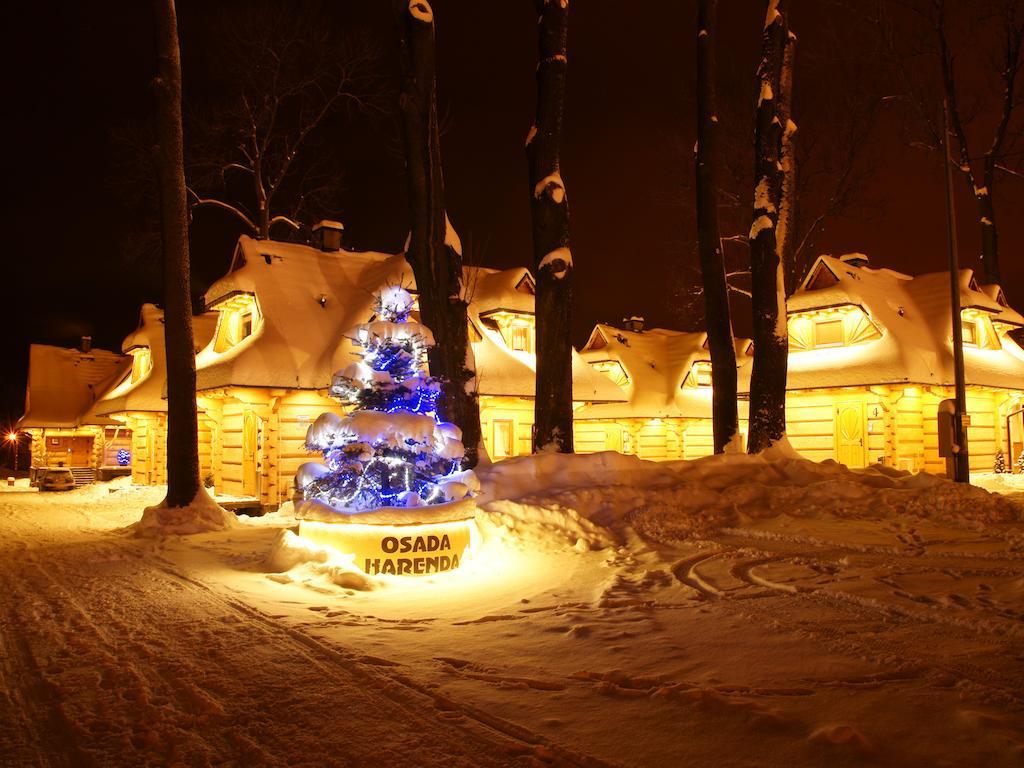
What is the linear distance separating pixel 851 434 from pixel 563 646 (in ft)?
74.0

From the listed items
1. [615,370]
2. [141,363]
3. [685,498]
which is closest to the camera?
[685,498]

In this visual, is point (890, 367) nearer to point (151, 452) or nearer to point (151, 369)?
point (151, 452)

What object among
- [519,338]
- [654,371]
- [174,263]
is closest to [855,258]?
[654,371]

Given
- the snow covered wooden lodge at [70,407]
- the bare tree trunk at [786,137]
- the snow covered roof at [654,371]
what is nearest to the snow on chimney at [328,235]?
the snow covered roof at [654,371]

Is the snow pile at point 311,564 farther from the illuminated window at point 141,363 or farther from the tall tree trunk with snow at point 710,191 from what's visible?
the illuminated window at point 141,363

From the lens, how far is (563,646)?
18.2ft

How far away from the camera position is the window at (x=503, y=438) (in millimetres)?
23172

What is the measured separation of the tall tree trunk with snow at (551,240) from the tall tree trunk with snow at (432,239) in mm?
1299

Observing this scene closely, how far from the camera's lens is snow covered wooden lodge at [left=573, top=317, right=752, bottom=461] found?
32.0m

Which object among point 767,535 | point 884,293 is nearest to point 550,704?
point 767,535

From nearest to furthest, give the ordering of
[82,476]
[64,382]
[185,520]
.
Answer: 1. [185,520]
2. [82,476]
3. [64,382]

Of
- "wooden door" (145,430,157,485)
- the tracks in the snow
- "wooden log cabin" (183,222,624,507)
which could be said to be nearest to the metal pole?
the tracks in the snow

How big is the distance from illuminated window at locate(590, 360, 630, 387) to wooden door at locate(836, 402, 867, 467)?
980 cm

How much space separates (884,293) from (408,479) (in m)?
23.3
